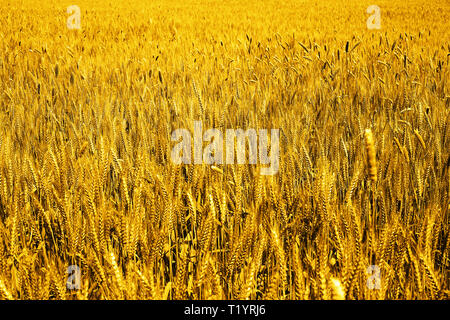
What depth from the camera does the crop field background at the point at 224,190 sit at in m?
0.83

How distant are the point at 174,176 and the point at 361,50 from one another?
3.05 metres

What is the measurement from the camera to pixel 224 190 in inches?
Answer: 48.2

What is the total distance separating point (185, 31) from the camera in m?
5.16

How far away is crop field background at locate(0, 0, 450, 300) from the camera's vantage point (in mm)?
827

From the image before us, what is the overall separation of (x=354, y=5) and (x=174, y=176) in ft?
27.5

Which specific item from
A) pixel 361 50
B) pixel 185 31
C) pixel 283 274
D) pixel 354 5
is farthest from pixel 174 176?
pixel 354 5

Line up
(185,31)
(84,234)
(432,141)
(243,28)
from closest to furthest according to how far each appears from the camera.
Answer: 1. (84,234)
2. (432,141)
3. (185,31)
4. (243,28)

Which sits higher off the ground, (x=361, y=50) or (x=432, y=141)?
(x=361, y=50)

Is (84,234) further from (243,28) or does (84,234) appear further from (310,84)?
(243,28)
